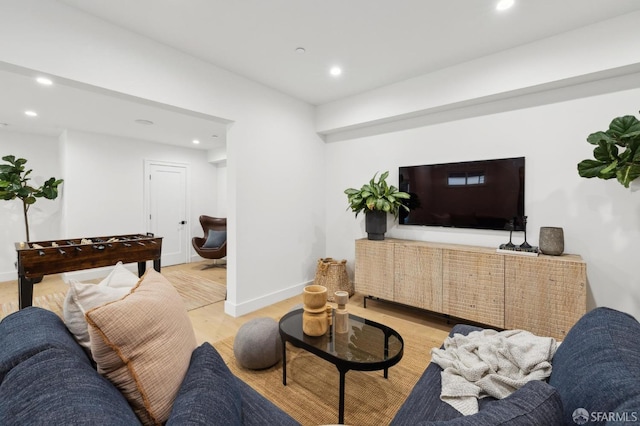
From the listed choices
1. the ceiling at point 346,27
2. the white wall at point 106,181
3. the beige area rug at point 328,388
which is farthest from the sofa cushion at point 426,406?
the white wall at point 106,181

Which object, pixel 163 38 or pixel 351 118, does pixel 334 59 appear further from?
pixel 163 38

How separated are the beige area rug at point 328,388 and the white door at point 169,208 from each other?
13.8ft

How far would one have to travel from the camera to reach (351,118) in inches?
152

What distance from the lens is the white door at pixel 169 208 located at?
5703 mm

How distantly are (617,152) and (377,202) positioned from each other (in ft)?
6.54

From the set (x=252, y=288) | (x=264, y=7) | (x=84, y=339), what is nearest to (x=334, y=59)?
(x=264, y=7)

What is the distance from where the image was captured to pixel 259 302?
3.56m

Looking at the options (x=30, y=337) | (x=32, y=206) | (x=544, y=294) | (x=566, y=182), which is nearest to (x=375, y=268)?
(x=544, y=294)

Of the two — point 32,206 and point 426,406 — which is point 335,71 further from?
point 32,206

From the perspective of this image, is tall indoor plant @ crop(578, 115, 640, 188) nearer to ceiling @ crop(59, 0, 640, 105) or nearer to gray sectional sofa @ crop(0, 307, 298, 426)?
ceiling @ crop(59, 0, 640, 105)

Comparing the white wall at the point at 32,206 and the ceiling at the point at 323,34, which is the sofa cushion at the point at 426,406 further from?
the white wall at the point at 32,206

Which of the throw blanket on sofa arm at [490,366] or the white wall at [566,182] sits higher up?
the white wall at [566,182]

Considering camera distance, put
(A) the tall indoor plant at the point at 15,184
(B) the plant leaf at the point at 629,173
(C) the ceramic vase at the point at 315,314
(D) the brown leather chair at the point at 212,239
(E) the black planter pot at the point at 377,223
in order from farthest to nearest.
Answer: (D) the brown leather chair at the point at 212,239 < (A) the tall indoor plant at the point at 15,184 < (E) the black planter pot at the point at 377,223 < (B) the plant leaf at the point at 629,173 < (C) the ceramic vase at the point at 315,314

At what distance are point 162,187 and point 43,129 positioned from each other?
6.32 feet
